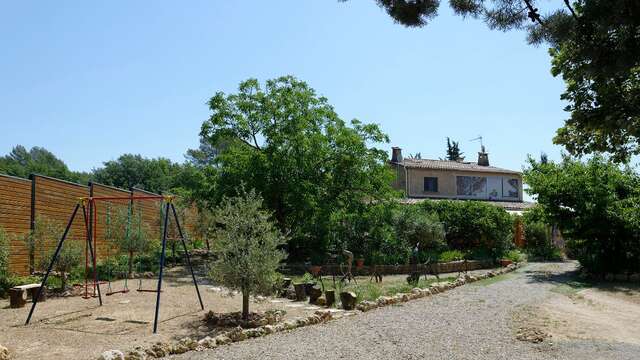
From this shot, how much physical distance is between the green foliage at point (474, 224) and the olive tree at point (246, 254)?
15.1 m

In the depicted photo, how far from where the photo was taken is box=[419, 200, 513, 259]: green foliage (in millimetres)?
23938

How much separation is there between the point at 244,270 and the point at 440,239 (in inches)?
554

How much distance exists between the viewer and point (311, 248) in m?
22.4

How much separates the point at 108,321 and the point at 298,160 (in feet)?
35.3

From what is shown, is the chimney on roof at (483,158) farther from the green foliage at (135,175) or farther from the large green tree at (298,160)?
the green foliage at (135,175)

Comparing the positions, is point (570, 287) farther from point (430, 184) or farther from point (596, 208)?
point (430, 184)

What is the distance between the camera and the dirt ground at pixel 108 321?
837cm

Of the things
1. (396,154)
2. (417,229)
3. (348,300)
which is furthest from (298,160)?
(396,154)

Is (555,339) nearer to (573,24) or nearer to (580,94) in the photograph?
(580,94)

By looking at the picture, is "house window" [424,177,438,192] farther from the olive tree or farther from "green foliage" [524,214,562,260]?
the olive tree

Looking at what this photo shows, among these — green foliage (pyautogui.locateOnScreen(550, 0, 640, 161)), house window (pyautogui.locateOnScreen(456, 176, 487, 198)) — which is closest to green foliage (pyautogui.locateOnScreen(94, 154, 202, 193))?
house window (pyautogui.locateOnScreen(456, 176, 487, 198))

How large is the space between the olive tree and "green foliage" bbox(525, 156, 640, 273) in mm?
12643

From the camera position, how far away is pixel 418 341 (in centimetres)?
861

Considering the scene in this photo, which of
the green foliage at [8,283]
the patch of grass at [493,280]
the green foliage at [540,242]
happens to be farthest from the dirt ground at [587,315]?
the green foliage at [8,283]
